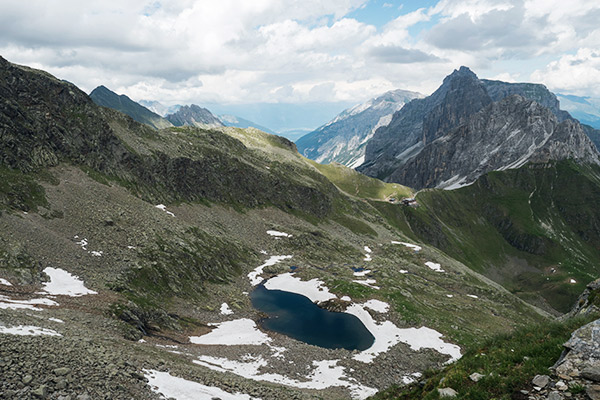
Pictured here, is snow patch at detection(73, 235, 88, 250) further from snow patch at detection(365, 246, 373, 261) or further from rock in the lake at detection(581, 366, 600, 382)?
snow patch at detection(365, 246, 373, 261)

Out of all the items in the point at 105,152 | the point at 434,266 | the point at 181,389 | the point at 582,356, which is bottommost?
the point at 434,266

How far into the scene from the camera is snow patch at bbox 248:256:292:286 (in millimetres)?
86762

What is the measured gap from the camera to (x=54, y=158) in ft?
289

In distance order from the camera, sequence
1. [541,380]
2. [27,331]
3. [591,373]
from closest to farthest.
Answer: [591,373]
[541,380]
[27,331]

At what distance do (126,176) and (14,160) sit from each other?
2971cm

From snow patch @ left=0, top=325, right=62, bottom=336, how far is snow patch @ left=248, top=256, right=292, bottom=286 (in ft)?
189

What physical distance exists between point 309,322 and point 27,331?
155 feet

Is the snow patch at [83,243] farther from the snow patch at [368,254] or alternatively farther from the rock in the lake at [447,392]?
the snow patch at [368,254]

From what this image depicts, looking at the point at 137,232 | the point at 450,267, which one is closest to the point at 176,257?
the point at 137,232

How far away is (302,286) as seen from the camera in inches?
3260

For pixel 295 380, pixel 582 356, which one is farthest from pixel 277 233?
pixel 582 356

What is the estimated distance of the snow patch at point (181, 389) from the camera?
80.7ft

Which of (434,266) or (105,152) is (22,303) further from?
(434,266)

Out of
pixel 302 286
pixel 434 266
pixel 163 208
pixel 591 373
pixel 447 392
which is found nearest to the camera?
pixel 591 373
